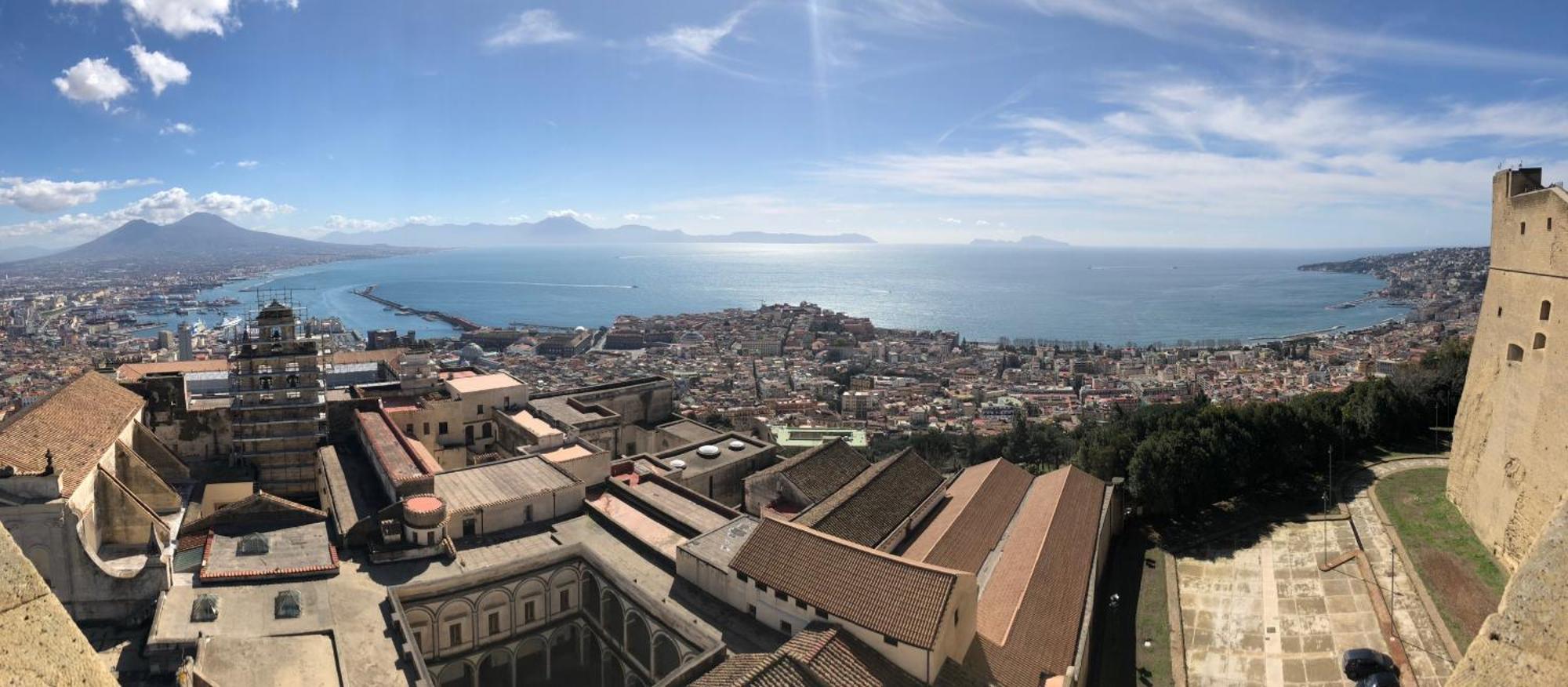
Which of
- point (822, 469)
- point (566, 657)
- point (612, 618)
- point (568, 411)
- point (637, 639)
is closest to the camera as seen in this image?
point (637, 639)

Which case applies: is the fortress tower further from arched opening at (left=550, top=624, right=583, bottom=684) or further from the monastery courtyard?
arched opening at (left=550, top=624, right=583, bottom=684)

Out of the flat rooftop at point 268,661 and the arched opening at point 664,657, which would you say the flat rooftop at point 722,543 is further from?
the flat rooftop at point 268,661

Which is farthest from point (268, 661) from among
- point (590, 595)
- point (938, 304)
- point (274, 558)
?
point (938, 304)

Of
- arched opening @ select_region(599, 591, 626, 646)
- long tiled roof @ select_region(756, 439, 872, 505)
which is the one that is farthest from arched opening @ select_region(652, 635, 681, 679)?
long tiled roof @ select_region(756, 439, 872, 505)

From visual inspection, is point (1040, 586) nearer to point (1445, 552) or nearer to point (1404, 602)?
point (1404, 602)

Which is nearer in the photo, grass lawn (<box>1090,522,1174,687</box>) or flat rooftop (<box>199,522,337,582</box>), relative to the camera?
flat rooftop (<box>199,522,337,582</box>)

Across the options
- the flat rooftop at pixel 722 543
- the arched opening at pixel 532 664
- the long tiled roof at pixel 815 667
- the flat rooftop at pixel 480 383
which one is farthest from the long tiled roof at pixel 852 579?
the flat rooftop at pixel 480 383
